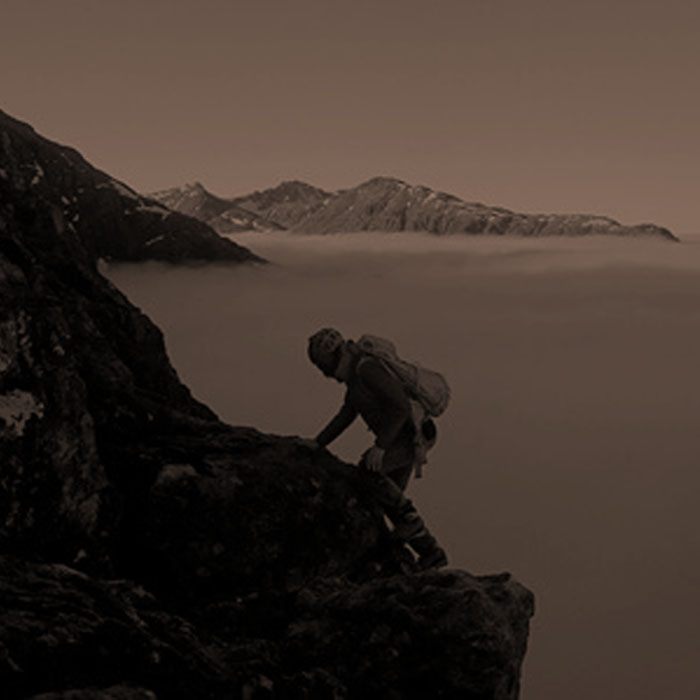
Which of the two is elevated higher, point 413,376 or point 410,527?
point 413,376

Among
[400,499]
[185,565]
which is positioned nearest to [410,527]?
[400,499]

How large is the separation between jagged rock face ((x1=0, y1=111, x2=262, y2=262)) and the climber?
112 m

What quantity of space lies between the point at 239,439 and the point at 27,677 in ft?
20.0

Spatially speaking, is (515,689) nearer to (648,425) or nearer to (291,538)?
(291,538)

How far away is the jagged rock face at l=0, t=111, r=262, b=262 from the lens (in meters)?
126

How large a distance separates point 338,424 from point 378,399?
96 cm

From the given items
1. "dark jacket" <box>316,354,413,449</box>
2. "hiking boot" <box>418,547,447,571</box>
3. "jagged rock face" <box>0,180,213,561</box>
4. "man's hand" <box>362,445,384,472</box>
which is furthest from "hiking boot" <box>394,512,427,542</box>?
"jagged rock face" <box>0,180,213,561</box>

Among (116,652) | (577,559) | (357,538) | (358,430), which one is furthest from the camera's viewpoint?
(358,430)

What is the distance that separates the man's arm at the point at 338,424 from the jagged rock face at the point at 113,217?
112 m

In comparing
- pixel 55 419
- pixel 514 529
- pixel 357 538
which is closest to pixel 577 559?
pixel 514 529

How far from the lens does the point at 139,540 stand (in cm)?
903

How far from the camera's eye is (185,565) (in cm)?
898

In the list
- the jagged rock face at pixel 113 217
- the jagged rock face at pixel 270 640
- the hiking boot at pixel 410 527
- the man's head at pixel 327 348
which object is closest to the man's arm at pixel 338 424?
the man's head at pixel 327 348

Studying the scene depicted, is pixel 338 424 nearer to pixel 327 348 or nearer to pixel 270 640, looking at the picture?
pixel 327 348
